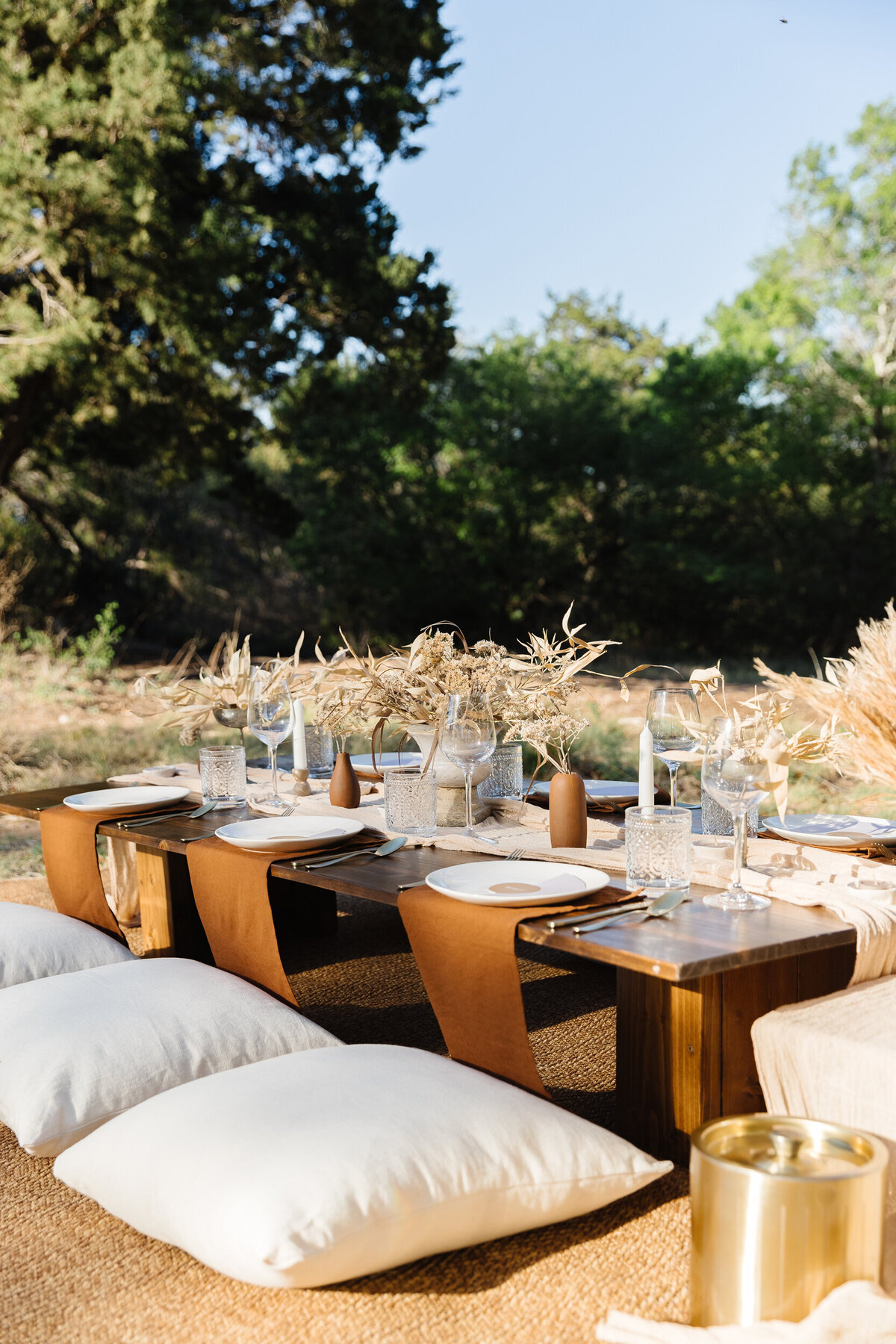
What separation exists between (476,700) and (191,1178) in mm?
1091

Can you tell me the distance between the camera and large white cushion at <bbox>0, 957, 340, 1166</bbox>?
1.86 meters

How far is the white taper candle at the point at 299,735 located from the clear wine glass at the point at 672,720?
3.56 feet

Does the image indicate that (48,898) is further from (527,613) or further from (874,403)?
(874,403)

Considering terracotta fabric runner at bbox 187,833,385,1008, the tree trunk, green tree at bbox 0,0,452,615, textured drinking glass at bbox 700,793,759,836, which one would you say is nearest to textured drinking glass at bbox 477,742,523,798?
terracotta fabric runner at bbox 187,833,385,1008

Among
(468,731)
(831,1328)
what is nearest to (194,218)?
(468,731)

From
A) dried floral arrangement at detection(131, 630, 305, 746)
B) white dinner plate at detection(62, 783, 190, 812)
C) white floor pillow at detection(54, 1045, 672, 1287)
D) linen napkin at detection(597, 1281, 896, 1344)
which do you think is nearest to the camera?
linen napkin at detection(597, 1281, 896, 1344)

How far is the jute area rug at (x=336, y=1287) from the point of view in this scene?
1522 mm

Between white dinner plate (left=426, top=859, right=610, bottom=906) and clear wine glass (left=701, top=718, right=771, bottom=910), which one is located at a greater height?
clear wine glass (left=701, top=718, right=771, bottom=910)

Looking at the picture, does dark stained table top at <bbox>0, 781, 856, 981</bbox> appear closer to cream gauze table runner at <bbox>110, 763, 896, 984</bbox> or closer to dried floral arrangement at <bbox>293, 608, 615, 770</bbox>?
cream gauze table runner at <bbox>110, 763, 896, 984</bbox>

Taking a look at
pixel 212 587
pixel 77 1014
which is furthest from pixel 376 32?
pixel 77 1014

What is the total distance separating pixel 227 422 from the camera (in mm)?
9641

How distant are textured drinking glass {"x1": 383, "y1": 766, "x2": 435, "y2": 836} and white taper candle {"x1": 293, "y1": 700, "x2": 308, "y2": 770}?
56 cm

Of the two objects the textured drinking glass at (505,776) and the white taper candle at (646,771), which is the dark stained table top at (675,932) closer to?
the white taper candle at (646,771)

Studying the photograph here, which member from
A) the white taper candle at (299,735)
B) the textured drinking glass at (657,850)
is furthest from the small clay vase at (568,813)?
the white taper candle at (299,735)
